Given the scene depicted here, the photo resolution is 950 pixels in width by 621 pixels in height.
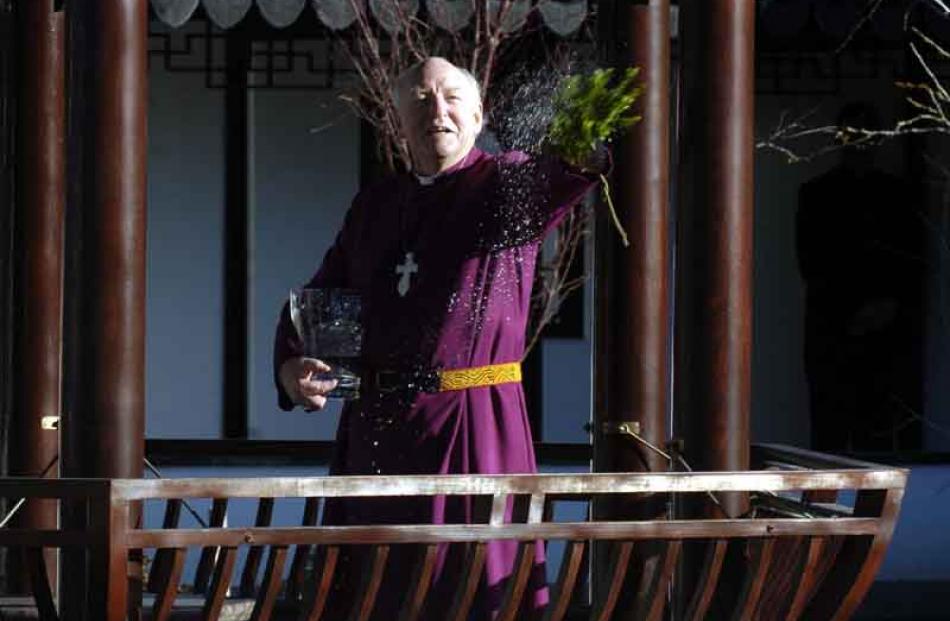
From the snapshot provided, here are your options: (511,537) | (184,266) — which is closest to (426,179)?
(511,537)

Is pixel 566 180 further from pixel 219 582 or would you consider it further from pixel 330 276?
pixel 219 582

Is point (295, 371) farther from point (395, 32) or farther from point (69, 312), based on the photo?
point (395, 32)

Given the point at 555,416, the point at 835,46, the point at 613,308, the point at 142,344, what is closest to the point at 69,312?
the point at 142,344

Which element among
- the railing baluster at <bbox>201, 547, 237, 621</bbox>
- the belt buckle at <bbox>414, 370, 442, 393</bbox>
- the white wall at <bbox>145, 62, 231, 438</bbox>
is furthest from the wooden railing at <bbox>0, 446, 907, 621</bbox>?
the white wall at <bbox>145, 62, 231, 438</bbox>

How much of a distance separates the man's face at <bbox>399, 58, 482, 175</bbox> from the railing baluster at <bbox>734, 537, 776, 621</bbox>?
1.11m

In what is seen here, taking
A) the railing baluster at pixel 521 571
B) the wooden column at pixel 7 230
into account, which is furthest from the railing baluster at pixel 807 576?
the wooden column at pixel 7 230

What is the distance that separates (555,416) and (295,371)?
20.8ft

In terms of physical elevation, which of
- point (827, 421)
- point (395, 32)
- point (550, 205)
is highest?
point (395, 32)

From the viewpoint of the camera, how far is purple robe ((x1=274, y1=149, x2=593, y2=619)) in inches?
190

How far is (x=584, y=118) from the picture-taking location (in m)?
4.42

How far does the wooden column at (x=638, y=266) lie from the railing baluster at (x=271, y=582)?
1558 mm

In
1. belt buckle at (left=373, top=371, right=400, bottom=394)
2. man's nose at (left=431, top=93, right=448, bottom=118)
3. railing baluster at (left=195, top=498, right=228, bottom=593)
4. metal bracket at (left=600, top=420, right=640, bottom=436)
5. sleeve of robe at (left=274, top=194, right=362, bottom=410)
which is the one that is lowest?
railing baluster at (left=195, top=498, right=228, bottom=593)

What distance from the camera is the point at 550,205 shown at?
15.3 ft

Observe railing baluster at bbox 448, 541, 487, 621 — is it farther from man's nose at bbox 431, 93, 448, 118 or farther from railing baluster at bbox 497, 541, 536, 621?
man's nose at bbox 431, 93, 448, 118
